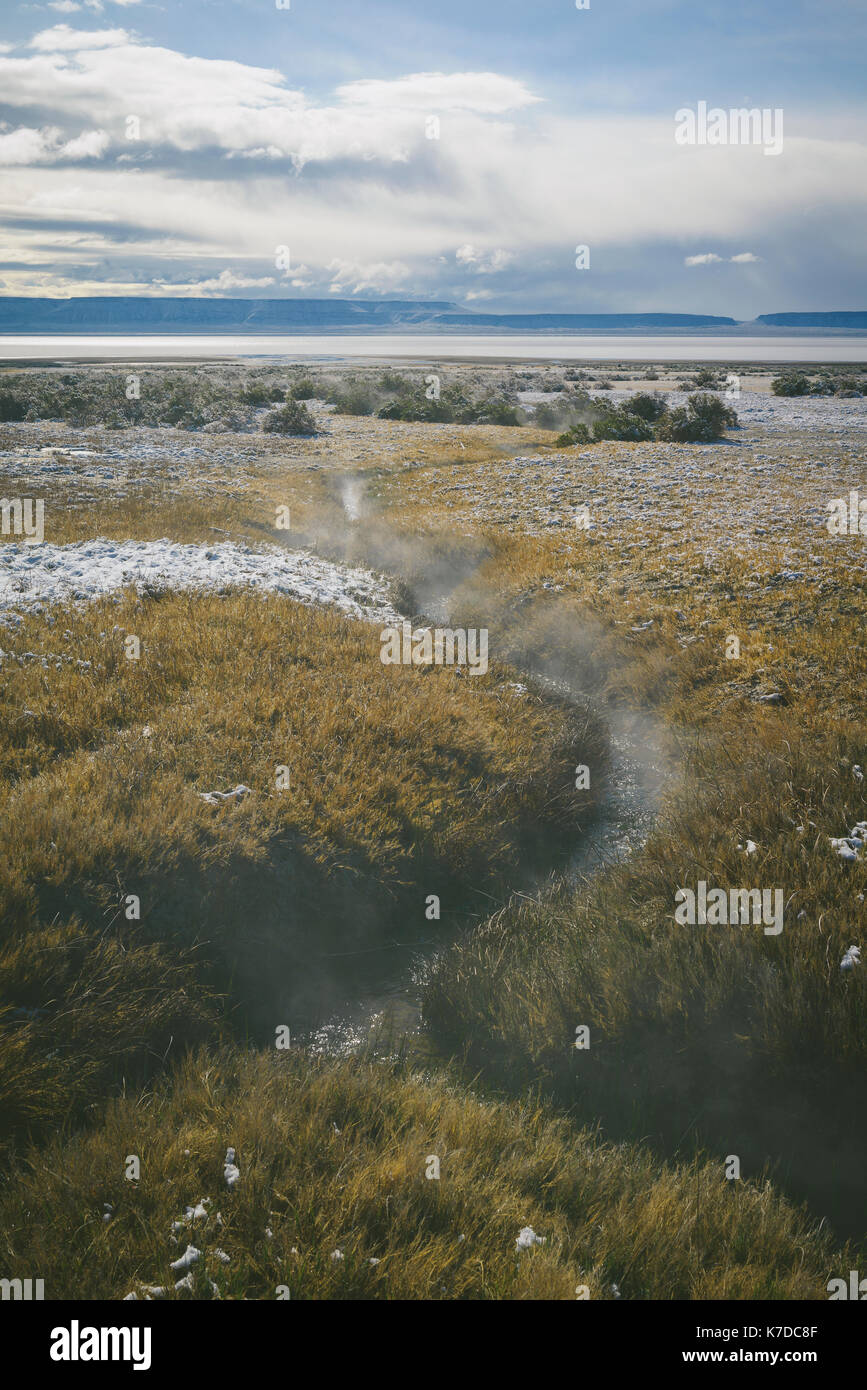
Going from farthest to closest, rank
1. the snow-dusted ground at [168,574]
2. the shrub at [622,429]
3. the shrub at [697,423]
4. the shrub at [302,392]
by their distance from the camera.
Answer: the shrub at [302,392], the shrub at [622,429], the shrub at [697,423], the snow-dusted ground at [168,574]

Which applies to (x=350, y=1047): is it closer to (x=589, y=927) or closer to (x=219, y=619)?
(x=589, y=927)

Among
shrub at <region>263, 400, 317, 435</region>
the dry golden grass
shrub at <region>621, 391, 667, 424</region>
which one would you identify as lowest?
the dry golden grass

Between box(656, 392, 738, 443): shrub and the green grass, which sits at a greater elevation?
box(656, 392, 738, 443): shrub

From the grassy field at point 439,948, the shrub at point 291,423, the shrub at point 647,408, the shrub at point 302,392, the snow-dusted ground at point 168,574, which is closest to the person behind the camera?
the grassy field at point 439,948

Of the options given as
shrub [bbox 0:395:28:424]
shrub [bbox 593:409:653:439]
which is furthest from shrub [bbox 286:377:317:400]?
shrub [bbox 593:409:653:439]

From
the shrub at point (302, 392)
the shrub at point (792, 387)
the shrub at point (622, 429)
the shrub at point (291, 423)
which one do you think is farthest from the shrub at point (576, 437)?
the shrub at point (302, 392)

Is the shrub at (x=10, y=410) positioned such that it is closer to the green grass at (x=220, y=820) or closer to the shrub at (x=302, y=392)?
the shrub at (x=302, y=392)

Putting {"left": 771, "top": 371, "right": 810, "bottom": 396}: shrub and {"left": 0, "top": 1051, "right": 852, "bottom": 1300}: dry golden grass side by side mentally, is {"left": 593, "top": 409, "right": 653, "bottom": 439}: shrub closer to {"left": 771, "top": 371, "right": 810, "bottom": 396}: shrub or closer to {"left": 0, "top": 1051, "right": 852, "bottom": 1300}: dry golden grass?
{"left": 771, "top": 371, "right": 810, "bottom": 396}: shrub
